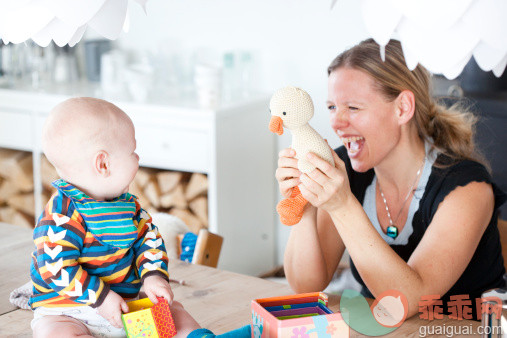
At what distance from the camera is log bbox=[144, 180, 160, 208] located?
111 inches

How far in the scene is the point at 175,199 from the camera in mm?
2793

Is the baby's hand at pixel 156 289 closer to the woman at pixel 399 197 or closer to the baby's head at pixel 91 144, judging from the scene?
the baby's head at pixel 91 144

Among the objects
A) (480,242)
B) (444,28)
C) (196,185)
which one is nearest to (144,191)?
(196,185)

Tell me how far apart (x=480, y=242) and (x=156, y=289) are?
84cm

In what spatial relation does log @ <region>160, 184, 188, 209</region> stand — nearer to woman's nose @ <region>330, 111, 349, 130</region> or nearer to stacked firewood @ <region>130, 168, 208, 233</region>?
stacked firewood @ <region>130, 168, 208, 233</region>

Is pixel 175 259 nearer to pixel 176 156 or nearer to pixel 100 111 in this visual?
pixel 100 111

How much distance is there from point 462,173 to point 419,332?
1.45ft

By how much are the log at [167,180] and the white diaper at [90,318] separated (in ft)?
5.63

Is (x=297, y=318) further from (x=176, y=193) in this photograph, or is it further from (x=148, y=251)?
(x=176, y=193)

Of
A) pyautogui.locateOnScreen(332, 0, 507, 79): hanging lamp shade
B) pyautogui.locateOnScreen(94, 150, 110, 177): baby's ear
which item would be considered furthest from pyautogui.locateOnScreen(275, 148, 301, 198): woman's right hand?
pyautogui.locateOnScreen(332, 0, 507, 79): hanging lamp shade

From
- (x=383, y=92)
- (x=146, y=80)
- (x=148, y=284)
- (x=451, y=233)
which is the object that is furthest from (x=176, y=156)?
(x=148, y=284)

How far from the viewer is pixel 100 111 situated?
3.34 feet

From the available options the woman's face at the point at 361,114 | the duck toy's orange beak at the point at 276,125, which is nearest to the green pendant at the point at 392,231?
the woman's face at the point at 361,114

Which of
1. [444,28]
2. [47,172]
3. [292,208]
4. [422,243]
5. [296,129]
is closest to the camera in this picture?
[444,28]
